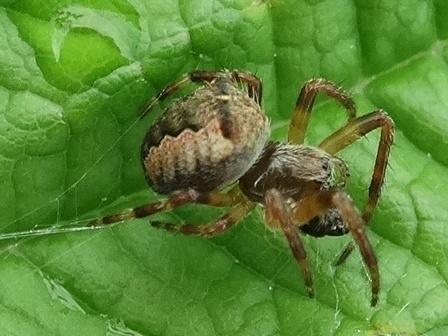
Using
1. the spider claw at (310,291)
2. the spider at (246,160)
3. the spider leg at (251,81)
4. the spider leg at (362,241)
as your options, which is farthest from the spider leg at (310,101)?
the spider claw at (310,291)

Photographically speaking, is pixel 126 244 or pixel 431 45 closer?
pixel 126 244

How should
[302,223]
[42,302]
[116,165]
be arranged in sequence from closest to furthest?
[42,302] < [116,165] < [302,223]

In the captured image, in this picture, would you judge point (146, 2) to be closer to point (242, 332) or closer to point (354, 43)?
point (354, 43)

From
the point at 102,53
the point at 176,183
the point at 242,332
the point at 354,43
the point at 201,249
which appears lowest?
the point at 242,332

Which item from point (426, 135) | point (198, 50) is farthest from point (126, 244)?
point (426, 135)

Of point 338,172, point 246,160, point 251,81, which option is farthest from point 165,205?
point 338,172

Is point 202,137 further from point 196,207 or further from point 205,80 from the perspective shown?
point 196,207

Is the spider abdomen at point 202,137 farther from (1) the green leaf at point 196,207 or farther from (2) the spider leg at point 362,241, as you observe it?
(2) the spider leg at point 362,241

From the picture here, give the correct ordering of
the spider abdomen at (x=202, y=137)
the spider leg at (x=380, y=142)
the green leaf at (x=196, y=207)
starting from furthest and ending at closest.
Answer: the spider leg at (x=380, y=142) → the spider abdomen at (x=202, y=137) → the green leaf at (x=196, y=207)
